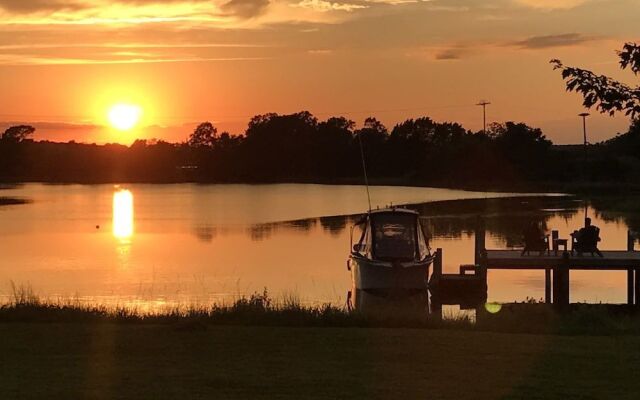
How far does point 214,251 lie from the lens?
137 ft

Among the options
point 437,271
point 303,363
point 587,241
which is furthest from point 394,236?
point 303,363

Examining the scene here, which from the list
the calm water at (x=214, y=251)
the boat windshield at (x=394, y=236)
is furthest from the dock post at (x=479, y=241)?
the boat windshield at (x=394, y=236)

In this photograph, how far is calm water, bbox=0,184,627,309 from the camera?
2905 centimetres

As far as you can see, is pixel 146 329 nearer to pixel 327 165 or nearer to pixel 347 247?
pixel 347 247

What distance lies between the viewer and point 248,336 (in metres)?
11.9

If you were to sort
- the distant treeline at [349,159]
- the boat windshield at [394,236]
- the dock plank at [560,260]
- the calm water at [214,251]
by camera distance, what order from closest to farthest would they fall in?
the boat windshield at [394,236]
the dock plank at [560,260]
the calm water at [214,251]
the distant treeline at [349,159]

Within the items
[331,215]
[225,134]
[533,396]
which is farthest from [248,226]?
[225,134]

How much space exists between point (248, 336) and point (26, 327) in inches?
122

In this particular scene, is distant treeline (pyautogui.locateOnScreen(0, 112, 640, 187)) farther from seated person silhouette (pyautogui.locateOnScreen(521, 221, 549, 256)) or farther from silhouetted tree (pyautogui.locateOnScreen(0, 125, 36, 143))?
seated person silhouette (pyautogui.locateOnScreen(521, 221, 549, 256))

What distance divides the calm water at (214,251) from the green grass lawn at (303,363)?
42.0 feet

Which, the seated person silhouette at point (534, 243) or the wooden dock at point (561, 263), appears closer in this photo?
the wooden dock at point (561, 263)

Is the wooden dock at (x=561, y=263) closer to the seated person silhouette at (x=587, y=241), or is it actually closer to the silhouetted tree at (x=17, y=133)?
the seated person silhouette at (x=587, y=241)

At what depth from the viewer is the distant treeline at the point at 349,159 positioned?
11838 centimetres

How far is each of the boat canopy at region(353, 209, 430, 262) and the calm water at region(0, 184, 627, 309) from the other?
3.16m
